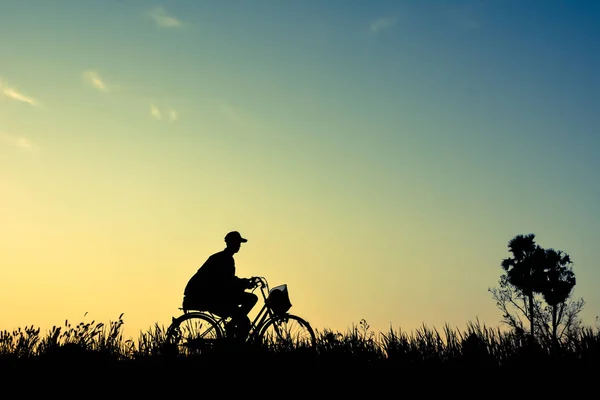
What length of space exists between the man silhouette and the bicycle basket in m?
0.36

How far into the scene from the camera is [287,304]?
10.7 m

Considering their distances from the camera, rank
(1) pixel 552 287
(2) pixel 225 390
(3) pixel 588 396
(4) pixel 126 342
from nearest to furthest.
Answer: (3) pixel 588 396 → (2) pixel 225 390 → (4) pixel 126 342 → (1) pixel 552 287

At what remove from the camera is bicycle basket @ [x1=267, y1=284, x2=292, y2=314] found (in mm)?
10570

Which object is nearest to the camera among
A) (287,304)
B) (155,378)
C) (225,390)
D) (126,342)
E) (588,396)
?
(588,396)

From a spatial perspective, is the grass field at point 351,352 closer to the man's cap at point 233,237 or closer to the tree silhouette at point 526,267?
the man's cap at point 233,237

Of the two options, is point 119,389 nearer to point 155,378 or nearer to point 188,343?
point 155,378

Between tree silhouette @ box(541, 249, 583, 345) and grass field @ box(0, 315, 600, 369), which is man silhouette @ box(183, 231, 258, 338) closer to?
grass field @ box(0, 315, 600, 369)

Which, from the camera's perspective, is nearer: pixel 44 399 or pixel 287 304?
pixel 44 399

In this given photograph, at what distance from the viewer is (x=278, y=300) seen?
34.8ft

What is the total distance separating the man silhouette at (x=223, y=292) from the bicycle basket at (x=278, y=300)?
0.36 m

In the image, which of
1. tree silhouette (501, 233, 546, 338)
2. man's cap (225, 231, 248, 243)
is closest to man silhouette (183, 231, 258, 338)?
man's cap (225, 231, 248, 243)

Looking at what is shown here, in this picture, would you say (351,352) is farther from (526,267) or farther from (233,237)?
(526,267)

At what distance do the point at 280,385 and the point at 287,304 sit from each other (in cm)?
377

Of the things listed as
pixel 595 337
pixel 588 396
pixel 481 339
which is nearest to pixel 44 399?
pixel 481 339
